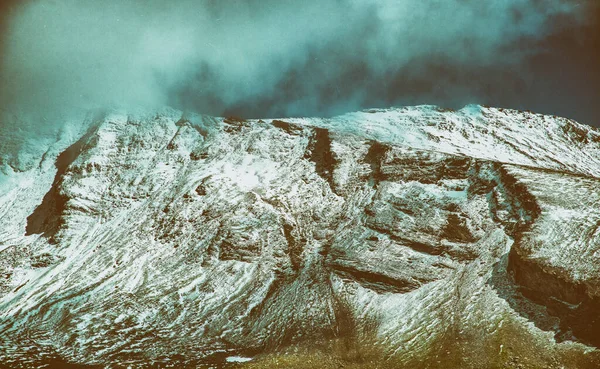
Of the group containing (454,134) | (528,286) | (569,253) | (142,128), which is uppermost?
(454,134)

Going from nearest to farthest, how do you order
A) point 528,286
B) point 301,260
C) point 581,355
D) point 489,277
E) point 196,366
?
1. point 581,355
2. point 196,366
3. point 528,286
4. point 489,277
5. point 301,260

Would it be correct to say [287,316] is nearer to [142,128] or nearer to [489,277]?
[489,277]

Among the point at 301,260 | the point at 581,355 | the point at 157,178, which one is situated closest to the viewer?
the point at 581,355

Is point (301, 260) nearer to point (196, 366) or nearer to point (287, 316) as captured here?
point (287, 316)

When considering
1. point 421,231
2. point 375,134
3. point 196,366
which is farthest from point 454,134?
point 196,366

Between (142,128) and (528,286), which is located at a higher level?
(142,128)

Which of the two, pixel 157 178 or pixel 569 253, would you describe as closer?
pixel 569 253

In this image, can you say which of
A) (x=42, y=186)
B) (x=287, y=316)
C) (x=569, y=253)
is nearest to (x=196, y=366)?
(x=287, y=316)
